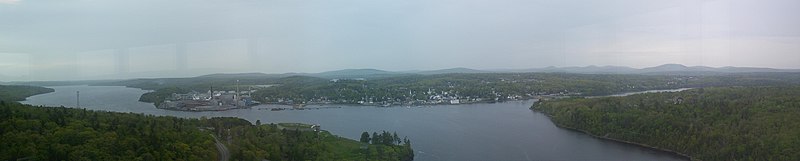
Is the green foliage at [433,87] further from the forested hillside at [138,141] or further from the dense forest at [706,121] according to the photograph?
the forested hillside at [138,141]

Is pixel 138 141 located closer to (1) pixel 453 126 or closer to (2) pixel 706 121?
(1) pixel 453 126

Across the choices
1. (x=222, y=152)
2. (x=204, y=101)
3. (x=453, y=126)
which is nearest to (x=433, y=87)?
(x=453, y=126)

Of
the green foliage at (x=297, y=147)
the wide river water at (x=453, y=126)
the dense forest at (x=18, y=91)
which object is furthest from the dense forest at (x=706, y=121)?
the dense forest at (x=18, y=91)

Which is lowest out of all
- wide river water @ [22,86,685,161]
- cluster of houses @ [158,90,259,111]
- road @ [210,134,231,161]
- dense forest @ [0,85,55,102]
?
wide river water @ [22,86,685,161]

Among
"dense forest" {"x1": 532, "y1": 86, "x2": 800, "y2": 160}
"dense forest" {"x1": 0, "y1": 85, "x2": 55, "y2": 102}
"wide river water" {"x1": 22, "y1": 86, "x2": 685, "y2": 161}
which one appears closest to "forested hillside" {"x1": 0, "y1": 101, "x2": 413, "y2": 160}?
"dense forest" {"x1": 0, "y1": 85, "x2": 55, "y2": 102}

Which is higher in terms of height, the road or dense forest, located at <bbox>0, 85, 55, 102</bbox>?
dense forest, located at <bbox>0, 85, 55, 102</bbox>

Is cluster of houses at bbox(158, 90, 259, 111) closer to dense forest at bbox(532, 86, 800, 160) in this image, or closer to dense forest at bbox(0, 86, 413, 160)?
dense forest at bbox(0, 86, 413, 160)
